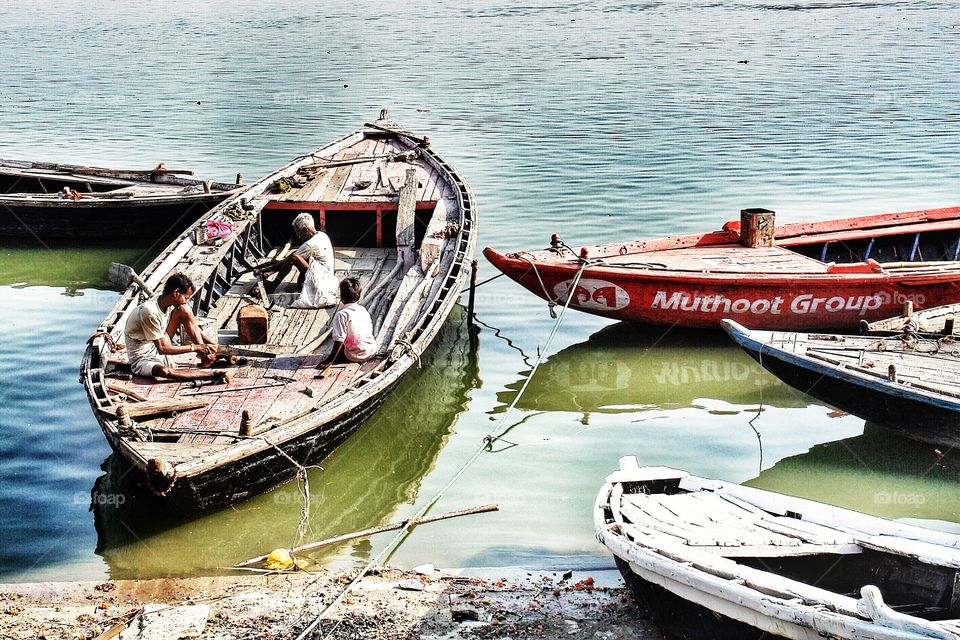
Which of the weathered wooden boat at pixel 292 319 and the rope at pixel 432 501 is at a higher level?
the weathered wooden boat at pixel 292 319

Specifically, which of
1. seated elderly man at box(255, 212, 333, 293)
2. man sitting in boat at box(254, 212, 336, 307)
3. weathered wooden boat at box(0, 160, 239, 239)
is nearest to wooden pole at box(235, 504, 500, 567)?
Answer: man sitting in boat at box(254, 212, 336, 307)

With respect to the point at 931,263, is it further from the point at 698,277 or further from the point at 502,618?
the point at 502,618

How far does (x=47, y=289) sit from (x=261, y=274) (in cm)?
435

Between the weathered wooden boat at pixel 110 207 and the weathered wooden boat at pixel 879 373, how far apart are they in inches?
370

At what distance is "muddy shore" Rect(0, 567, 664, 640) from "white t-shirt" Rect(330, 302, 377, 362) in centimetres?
241

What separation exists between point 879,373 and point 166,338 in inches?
254

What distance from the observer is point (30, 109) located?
29562 mm

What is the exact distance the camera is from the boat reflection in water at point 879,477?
9094 millimetres

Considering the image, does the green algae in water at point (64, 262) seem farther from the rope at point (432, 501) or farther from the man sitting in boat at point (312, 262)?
the rope at point (432, 501)

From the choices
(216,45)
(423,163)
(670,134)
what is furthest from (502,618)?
(216,45)

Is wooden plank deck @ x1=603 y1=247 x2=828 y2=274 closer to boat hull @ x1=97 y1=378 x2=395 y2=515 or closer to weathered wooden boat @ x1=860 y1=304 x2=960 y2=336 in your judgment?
weathered wooden boat @ x1=860 y1=304 x2=960 y2=336

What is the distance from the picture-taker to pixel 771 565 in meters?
6.78

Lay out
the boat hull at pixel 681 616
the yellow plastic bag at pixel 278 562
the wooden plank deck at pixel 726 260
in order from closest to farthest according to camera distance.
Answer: the boat hull at pixel 681 616
the yellow plastic bag at pixel 278 562
the wooden plank deck at pixel 726 260

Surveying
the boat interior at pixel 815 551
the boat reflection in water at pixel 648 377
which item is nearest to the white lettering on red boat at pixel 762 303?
the boat reflection in water at pixel 648 377
